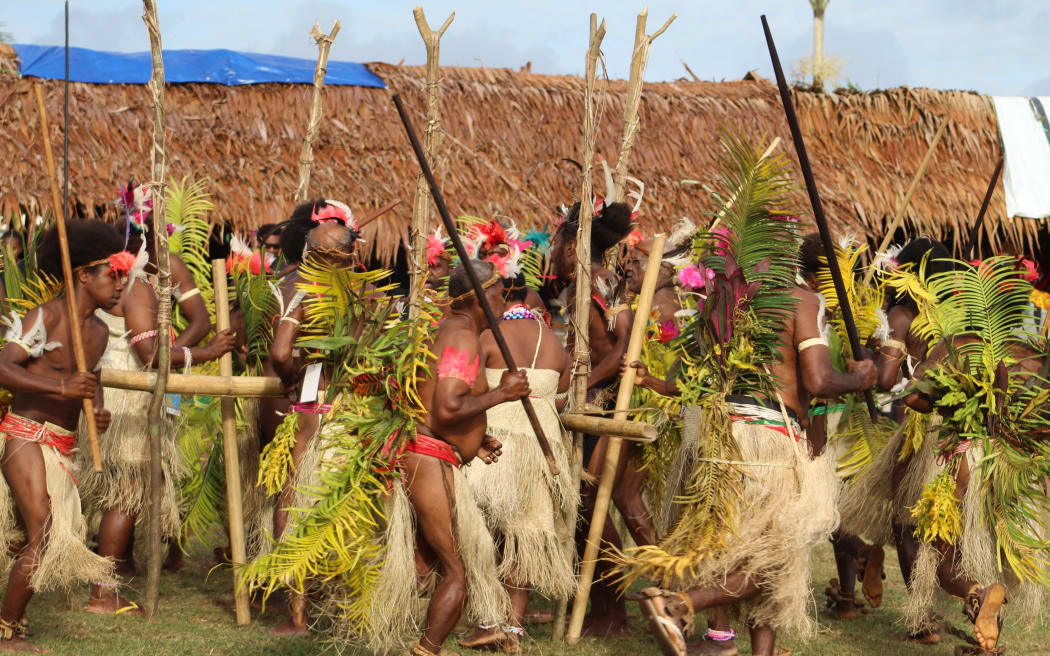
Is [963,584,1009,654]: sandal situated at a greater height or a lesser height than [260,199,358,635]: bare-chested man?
lesser

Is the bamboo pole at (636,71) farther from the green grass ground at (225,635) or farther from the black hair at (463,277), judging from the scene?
the green grass ground at (225,635)

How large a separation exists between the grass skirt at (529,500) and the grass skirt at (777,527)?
2.73 feet


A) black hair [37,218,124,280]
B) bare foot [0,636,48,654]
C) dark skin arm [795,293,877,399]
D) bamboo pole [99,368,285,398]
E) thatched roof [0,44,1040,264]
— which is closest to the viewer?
dark skin arm [795,293,877,399]

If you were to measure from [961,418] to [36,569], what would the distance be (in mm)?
3988

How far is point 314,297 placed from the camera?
5.12 meters

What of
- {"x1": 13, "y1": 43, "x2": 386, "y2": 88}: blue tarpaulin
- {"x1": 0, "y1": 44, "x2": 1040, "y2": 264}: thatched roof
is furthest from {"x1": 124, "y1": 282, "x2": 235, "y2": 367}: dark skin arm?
{"x1": 13, "y1": 43, "x2": 386, "y2": 88}: blue tarpaulin

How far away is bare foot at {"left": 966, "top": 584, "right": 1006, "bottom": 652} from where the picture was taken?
4.51 meters

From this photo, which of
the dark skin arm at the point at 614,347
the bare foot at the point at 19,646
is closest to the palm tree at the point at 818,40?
the dark skin arm at the point at 614,347

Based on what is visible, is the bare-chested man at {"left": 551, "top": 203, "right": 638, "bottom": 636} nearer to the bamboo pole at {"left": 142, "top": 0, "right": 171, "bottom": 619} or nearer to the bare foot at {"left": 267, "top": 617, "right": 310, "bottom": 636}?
the bare foot at {"left": 267, "top": 617, "right": 310, "bottom": 636}

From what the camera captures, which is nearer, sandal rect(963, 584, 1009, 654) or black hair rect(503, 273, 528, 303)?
sandal rect(963, 584, 1009, 654)

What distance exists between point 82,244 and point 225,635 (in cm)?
193

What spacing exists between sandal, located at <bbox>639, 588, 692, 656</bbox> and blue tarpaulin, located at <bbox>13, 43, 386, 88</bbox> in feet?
27.7

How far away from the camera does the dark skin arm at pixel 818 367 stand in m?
4.49

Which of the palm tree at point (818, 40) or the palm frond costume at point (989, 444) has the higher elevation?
the palm tree at point (818, 40)
